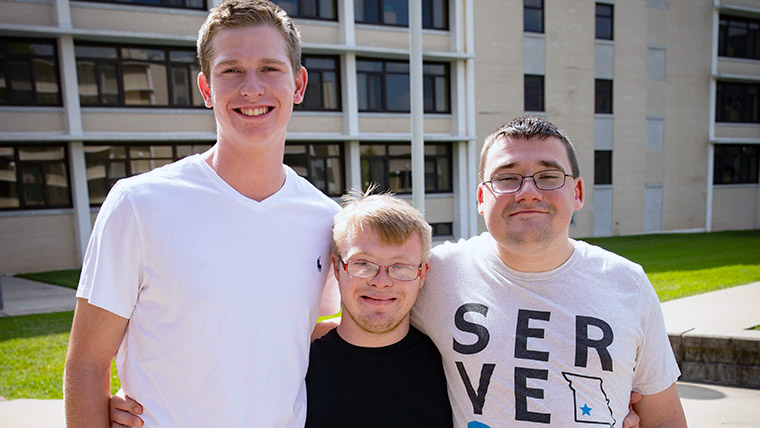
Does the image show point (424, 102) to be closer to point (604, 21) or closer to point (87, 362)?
point (604, 21)

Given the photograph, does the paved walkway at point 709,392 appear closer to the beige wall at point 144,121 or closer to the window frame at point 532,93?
the beige wall at point 144,121

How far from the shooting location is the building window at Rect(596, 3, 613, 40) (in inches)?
945

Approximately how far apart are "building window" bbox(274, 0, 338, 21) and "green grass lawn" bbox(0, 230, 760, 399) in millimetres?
11394

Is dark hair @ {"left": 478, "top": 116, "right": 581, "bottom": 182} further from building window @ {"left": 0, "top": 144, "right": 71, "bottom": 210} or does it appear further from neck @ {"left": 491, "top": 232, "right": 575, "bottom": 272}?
building window @ {"left": 0, "top": 144, "right": 71, "bottom": 210}

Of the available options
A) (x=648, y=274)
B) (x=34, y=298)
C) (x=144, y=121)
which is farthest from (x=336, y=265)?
(x=144, y=121)

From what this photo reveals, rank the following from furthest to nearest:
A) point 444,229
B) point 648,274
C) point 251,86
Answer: point 444,229, point 648,274, point 251,86

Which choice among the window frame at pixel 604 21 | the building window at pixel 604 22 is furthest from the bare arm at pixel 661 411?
the building window at pixel 604 22

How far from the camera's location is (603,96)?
80.0 ft

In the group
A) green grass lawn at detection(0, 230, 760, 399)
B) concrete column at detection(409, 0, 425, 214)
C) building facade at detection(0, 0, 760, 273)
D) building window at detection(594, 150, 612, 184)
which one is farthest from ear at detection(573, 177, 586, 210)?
building window at detection(594, 150, 612, 184)

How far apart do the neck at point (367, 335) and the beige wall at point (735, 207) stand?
97.9 ft

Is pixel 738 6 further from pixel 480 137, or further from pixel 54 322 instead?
pixel 54 322

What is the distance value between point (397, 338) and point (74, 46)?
1820cm

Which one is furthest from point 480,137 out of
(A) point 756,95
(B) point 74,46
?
(A) point 756,95

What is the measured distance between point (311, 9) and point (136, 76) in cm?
659
